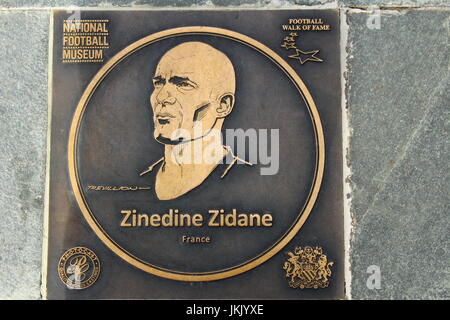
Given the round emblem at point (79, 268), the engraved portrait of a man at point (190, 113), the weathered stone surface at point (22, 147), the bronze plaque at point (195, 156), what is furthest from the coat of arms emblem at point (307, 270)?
the weathered stone surface at point (22, 147)

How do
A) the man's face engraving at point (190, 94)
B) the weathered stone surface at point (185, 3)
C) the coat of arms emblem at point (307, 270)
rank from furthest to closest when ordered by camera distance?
the weathered stone surface at point (185, 3), the man's face engraving at point (190, 94), the coat of arms emblem at point (307, 270)

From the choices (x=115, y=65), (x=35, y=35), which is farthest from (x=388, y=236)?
(x=35, y=35)

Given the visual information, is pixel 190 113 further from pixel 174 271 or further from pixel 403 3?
pixel 403 3

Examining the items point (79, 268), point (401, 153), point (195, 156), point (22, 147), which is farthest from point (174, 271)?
point (401, 153)

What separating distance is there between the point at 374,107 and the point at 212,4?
1324 millimetres

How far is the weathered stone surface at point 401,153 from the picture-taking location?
136 inches

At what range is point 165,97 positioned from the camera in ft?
11.5

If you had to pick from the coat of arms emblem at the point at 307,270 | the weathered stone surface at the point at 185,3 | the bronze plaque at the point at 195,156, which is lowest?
the coat of arms emblem at the point at 307,270

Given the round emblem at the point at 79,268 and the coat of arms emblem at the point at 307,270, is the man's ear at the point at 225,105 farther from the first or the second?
the round emblem at the point at 79,268

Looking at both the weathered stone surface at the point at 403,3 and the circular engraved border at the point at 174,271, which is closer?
the circular engraved border at the point at 174,271

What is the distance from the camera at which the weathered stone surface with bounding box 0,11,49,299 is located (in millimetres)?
3480

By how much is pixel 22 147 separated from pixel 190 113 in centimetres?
117

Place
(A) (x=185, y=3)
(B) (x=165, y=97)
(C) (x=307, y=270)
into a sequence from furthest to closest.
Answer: (A) (x=185, y=3), (B) (x=165, y=97), (C) (x=307, y=270)
